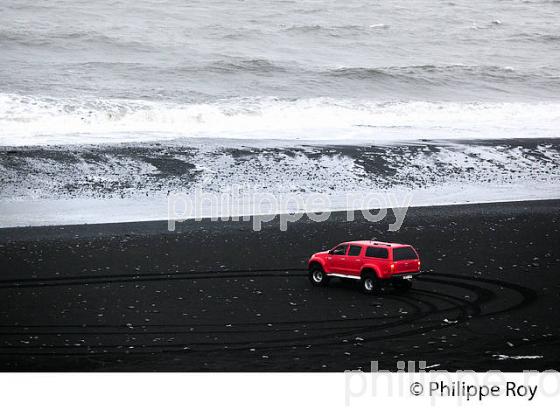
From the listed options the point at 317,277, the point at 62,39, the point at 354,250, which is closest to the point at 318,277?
the point at 317,277

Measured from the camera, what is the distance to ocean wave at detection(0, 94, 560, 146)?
36.0 metres

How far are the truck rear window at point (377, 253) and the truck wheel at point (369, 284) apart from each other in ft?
1.48

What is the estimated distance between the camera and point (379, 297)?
1686cm

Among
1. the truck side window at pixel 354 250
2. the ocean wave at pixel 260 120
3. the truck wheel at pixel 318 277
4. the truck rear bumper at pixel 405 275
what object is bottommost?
the ocean wave at pixel 260 120

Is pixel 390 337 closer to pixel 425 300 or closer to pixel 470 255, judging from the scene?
pixel 425 300

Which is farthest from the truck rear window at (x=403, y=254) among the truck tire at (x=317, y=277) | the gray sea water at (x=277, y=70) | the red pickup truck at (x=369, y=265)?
the gray sea water at (x=277, y=70)

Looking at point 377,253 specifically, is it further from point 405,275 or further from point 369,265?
point 405,275

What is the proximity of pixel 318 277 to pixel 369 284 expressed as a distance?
1.19 meters

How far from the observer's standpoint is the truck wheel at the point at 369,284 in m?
17.0

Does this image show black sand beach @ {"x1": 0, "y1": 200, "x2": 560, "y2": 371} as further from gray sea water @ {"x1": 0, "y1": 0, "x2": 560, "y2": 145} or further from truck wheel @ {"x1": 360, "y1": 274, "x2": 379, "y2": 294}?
gray sea water @ {"x1": 0, "y1": 0, "x2": 560, "y2": 145}

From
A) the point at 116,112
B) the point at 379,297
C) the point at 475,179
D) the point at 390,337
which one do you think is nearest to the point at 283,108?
the point at 116,112

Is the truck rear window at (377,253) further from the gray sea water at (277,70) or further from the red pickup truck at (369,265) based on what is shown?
the gray sea water at (277,70)

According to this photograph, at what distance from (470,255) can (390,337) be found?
22.9ft

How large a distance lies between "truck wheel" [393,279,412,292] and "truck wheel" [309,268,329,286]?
4.80 feet
